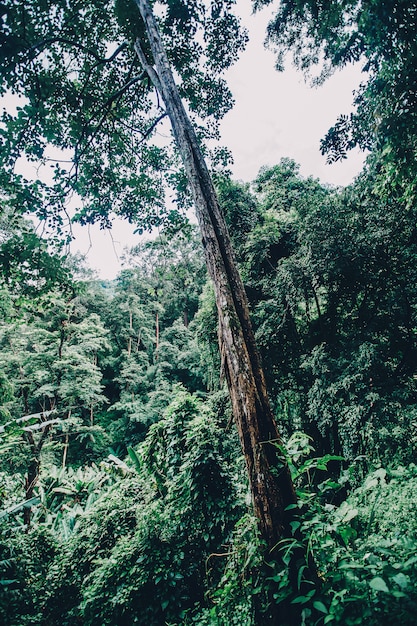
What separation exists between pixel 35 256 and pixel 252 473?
4.28 meters

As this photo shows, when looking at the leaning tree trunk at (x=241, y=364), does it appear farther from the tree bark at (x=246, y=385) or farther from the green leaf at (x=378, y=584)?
the green leaf at (x=378, y=584)

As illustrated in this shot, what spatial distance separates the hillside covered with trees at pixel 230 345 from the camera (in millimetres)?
2143

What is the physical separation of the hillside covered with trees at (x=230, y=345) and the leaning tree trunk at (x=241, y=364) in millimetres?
19

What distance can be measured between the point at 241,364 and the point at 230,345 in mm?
201

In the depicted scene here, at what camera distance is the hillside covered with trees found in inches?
84.4

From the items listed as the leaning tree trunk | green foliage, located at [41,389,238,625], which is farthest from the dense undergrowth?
the leaning tree trunk

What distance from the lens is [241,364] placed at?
245 centimetres

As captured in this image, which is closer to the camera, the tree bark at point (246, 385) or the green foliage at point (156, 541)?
the tree bark at point (246, 385)

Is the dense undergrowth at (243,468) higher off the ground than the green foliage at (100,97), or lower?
lower

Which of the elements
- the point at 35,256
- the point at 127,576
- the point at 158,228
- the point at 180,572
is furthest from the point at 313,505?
the point at 158,228

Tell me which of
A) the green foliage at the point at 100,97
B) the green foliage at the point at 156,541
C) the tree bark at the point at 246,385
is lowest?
the green foliage at the point at 156,541

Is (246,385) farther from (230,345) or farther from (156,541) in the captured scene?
(156,541)

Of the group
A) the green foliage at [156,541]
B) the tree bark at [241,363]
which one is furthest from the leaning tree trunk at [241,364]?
the green foliage at [156,541]

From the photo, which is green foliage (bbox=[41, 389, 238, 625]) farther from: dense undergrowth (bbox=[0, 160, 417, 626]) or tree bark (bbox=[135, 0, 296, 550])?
tree bark (bbox=[135, 0, 296, 550])
